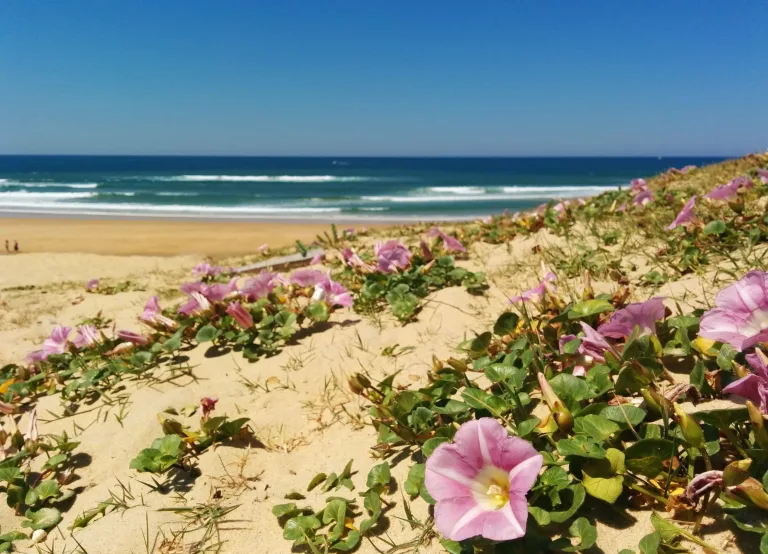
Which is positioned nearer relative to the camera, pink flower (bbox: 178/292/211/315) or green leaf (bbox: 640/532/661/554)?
green leaf (bbox: 640/532/661/554)

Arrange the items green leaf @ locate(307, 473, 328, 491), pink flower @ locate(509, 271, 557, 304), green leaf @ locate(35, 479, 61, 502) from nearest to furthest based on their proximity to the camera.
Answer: green leaf @ locate(307, 473, 328, 491), green leaf @ locate(35, 479, 61, 502), pink flower @ locate(509, 271, 557, 304)

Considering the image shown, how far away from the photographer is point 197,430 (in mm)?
2098

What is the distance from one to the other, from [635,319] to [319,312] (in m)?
1.67

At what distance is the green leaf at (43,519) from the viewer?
176 cm

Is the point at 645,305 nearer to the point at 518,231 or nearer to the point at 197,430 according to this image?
the point at 197,430

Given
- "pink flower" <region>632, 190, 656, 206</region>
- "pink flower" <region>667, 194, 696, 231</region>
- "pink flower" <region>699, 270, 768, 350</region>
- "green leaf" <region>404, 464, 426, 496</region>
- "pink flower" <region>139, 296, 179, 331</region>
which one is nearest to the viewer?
"pink flower" <region>699, 270, 768, 350</region>

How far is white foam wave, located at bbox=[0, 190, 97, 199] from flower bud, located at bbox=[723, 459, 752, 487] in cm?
3146

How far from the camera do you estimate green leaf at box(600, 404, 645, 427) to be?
4.41 feet

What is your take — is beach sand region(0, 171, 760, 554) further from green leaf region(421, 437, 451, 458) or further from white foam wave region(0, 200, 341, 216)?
white foam wave region(0, 200, 341, 216)

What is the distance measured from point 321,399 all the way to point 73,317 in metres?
3.03

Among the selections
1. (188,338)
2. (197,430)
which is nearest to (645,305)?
(197,430)

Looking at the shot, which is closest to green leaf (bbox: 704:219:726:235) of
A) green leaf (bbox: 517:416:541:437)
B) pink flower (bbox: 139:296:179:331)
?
green leaf (bbox: 517:416:541:437)

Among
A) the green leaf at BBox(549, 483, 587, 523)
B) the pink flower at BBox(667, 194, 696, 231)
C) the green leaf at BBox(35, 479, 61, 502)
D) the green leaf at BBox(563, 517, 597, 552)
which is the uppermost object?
the pink flower at BBox(667, 194, 696, 231)

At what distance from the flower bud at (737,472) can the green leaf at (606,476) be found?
21 centimetres
